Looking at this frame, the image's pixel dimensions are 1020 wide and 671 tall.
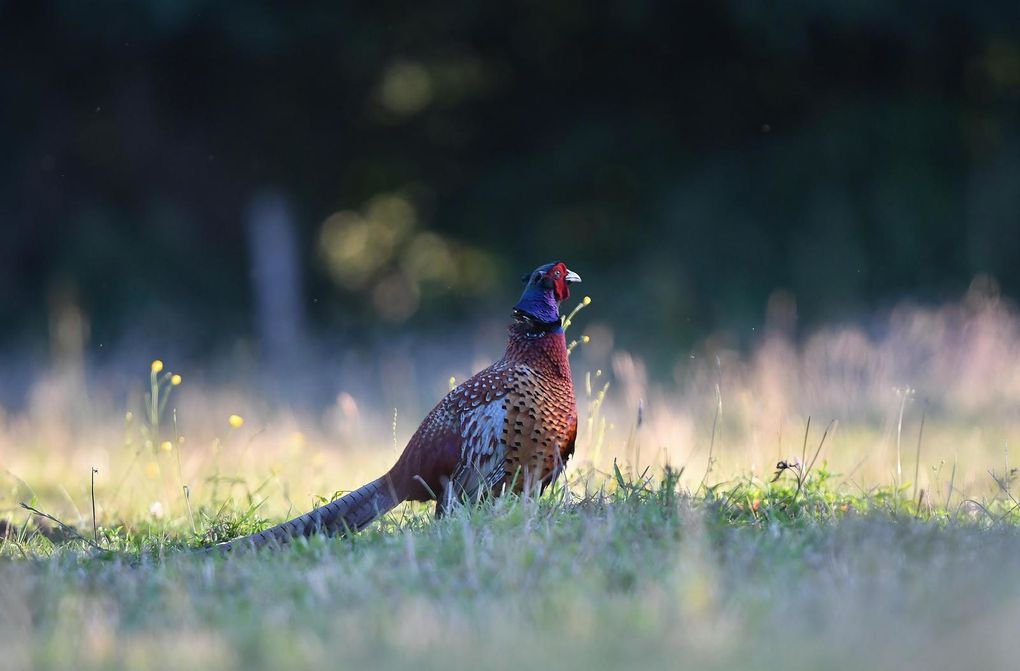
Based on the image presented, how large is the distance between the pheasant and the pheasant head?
0.09ft

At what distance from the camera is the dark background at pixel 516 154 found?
13.3m

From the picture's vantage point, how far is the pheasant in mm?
4840

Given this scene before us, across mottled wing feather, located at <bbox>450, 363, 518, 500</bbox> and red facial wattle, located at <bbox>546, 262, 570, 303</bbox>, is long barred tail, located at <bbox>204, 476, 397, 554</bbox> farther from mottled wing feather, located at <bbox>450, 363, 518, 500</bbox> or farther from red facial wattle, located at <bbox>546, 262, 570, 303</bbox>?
red facial wattle, located at <bbox>546, 262, 570, 303</bbox>

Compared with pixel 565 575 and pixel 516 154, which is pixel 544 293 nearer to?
pixel 565 575

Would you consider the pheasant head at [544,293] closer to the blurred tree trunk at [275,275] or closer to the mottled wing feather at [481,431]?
the mottled wing feather at [481,431]

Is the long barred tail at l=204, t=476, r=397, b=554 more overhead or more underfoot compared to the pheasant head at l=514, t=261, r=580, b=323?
more underfoot

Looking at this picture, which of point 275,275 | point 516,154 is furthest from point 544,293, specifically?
point 275,275

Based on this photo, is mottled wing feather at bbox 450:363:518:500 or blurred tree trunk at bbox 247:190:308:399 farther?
blurred tree trunk at bbox 247:190:308:399

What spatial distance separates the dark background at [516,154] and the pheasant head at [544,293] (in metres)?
7.41

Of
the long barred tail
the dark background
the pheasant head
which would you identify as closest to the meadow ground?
the long barred tail

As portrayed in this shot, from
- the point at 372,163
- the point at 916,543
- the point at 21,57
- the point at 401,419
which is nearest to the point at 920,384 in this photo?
the point at 401,419

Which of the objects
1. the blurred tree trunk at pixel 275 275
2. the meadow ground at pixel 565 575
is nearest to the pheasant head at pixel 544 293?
the meadow ground at pixel 565 575

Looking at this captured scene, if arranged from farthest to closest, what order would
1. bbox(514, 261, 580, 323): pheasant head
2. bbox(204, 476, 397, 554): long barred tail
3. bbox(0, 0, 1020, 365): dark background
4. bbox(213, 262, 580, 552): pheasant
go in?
1. bbox(0, 0, 1020, 365): dark background
2. bbox(514, 261, 580, 323): pheasant head
3. bbox(213, 262, 580, 552): pheasant
4. bbox(204, 476, 397, 554): long barred tail

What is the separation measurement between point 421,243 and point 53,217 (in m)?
4.58
